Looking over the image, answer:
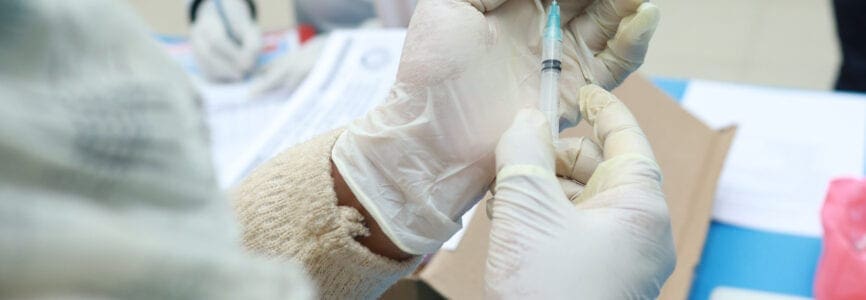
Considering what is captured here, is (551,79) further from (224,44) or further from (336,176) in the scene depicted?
(224,44)

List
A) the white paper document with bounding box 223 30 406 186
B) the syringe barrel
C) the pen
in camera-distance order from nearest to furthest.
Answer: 1. the syringe barrel
2. the white paper document with bounding box 223 30 406 186
3. the pen

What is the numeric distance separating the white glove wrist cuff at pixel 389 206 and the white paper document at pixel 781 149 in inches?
20.5

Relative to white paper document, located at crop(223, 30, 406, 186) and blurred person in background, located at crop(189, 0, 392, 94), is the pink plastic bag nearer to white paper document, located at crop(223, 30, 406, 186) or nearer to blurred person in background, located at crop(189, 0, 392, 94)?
white paper document, located at crop(223, 30, 406, 186)

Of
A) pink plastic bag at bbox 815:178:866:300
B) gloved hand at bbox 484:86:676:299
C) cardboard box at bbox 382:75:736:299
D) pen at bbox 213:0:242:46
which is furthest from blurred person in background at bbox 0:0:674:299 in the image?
pen at bbox 213:0:242:46

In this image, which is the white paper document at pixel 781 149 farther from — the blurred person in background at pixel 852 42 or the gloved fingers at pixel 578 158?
the gloved fingers at pixel 578 158

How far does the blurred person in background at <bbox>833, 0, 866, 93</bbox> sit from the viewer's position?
1.42 m

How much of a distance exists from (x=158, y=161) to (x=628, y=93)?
782 mm

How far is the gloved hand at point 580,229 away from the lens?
22.0 inches

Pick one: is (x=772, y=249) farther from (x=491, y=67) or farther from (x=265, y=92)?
(x=265, y=92)

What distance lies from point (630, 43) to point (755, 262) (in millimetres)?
470

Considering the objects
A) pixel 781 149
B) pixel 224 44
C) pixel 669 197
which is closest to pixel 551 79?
pixel 669 197

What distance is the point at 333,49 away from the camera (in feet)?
4.67

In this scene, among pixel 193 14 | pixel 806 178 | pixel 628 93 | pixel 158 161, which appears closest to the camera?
pixel 158 161

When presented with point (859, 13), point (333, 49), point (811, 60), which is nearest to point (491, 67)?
point (333, 49)
